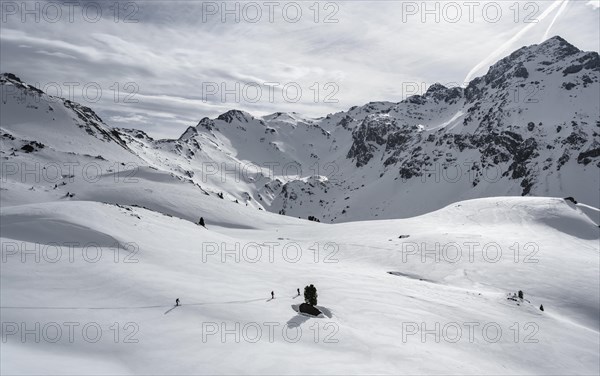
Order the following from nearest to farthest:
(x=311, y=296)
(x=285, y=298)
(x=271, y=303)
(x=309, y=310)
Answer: (x=309, y=310)
(x=311, y=296)
(x=271, y=303)
(x=285, y=298)

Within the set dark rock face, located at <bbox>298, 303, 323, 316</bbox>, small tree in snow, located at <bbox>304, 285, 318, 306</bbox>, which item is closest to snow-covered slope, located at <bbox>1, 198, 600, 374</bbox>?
dark rock face, located at <bbox>298, 303, 323, 316</bbox>

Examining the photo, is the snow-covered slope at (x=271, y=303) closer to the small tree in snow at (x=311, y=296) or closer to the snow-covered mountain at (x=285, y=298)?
the snow-covered mountain at (x=285, y=298)

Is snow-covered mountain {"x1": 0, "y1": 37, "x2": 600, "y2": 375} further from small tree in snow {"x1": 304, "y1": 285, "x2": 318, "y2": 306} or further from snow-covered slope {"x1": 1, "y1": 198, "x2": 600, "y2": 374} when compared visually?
small tree in snow {"x1": 304, "y1": 285, "x2": 318, "y2": 306}

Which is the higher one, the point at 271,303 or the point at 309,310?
the point at 271,303

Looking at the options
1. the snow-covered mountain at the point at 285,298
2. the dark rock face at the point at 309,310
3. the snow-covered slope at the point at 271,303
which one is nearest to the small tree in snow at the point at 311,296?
the dark rock face at the point at 309,310

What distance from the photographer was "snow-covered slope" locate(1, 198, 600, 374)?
55.0 ft

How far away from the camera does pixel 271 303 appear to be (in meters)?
23.5

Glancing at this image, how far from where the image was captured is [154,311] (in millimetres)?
19750

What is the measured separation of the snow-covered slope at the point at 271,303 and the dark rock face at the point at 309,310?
94cm

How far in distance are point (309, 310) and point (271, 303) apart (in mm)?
2387

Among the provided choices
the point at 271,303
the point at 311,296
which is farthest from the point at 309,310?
the point at 271,303

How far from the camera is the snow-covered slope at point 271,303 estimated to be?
55.0 ft

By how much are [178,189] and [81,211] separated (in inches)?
1822

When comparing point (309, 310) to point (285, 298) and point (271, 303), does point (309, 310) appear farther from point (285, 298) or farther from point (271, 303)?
point (285, 298)
